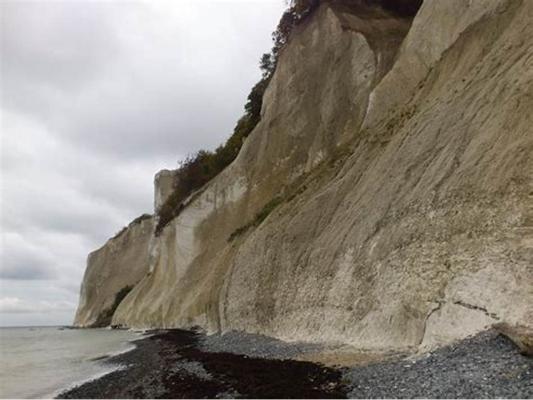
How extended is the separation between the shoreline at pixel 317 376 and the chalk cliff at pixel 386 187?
111 cm

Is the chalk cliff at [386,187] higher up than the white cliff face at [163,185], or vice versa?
the white cliff face at [163,185]

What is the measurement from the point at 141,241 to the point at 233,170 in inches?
1516

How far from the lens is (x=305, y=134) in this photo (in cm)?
3141

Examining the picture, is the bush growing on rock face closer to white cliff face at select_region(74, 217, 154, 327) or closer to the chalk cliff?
the chalk cliff

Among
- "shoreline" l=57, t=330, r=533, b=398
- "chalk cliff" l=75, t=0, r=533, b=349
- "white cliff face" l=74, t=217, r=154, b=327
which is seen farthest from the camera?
"white cliff face" l=74, t=217, r=154, b=327

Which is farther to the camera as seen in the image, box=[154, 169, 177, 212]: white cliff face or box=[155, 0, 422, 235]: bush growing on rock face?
box=[154, 169, 177, 212]: white cliff face

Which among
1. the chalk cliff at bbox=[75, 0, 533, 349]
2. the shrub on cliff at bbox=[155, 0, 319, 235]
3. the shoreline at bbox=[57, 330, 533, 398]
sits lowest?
the shoreline at bbox=[57, 330, 533, 398]

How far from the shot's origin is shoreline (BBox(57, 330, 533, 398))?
852 cm

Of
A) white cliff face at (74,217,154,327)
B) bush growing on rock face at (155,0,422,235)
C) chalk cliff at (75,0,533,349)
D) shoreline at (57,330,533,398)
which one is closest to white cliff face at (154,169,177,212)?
bush growing on rock face at (155,0,422,235)

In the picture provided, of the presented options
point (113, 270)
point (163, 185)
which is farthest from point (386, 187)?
point (113, 270)

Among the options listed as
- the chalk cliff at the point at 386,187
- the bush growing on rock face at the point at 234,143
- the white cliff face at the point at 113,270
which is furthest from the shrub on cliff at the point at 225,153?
the white cliff face at the point at 113,270

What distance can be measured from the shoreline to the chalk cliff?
1105mm

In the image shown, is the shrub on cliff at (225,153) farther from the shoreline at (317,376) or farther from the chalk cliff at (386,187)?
the shoreline at (317,376)

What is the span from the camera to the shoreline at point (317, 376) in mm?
8523
